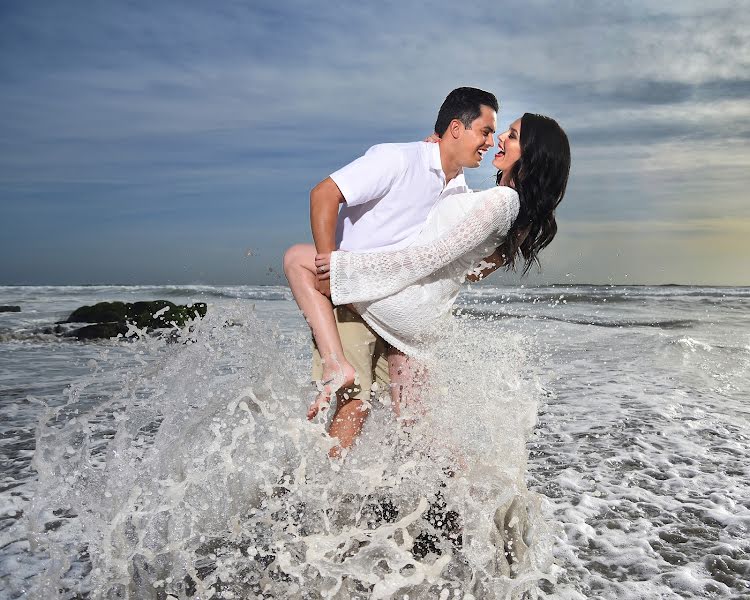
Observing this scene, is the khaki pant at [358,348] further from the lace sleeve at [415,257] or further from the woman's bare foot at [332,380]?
the lace sleeve at [415,257]

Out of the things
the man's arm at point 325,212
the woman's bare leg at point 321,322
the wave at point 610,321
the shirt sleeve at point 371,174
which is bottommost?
the wave at point 610,321

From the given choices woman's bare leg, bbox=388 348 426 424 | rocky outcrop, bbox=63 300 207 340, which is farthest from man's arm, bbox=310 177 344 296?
rocky outcrop, bbox=63 300 207 340

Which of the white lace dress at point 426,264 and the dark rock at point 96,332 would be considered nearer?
the white lace dress at point 426,264

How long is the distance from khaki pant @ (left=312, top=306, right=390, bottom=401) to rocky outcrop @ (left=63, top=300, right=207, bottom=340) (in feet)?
32.4

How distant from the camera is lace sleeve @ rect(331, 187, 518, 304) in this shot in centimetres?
303

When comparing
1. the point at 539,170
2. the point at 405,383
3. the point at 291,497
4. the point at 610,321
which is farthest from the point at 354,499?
the point at 610,321

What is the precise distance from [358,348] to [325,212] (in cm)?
77

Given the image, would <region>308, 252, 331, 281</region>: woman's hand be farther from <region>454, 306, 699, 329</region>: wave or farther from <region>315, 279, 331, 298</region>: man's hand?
<region>454, 306, 699, 329</region>: wave

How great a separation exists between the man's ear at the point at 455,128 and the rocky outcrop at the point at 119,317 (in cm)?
1033

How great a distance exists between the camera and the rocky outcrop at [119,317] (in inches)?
507

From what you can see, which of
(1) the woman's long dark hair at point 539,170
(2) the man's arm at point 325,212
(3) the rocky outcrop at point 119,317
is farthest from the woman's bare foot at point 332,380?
(3) the rocky outcrop at point 119,317

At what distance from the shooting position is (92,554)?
10.7 feet

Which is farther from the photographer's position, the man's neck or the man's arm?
the man's neck

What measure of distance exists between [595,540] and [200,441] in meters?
2.31
